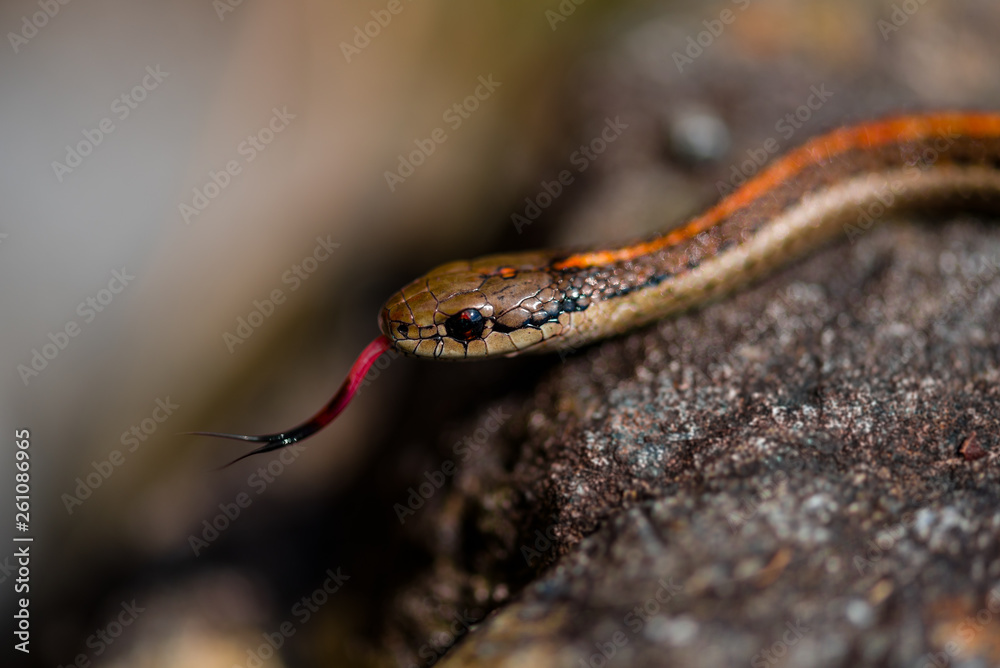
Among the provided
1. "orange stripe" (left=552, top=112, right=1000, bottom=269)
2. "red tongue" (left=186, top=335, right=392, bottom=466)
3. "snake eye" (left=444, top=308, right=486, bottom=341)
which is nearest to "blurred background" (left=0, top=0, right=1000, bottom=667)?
"orange stripe" (left=552, top=112, right=1000, bottom=269)

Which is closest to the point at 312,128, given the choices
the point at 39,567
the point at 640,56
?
the point at 640,56

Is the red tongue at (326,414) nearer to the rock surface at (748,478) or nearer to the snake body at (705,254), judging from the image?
the snake body at (705,254)

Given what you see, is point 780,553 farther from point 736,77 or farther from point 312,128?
point 312,128

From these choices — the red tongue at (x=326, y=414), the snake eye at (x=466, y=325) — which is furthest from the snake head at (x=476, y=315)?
the red tongue at (x=326, y=414)

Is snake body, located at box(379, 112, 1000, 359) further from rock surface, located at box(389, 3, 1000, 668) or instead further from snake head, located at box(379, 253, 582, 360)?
rock surface, located at box(389, 3, 1000, 668)

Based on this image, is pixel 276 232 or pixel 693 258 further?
pixel 276 232

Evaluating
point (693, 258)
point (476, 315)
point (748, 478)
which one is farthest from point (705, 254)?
point (748, 478)

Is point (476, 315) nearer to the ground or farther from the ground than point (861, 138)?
farther from the ground

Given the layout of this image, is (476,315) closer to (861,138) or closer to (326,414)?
(326,414)
